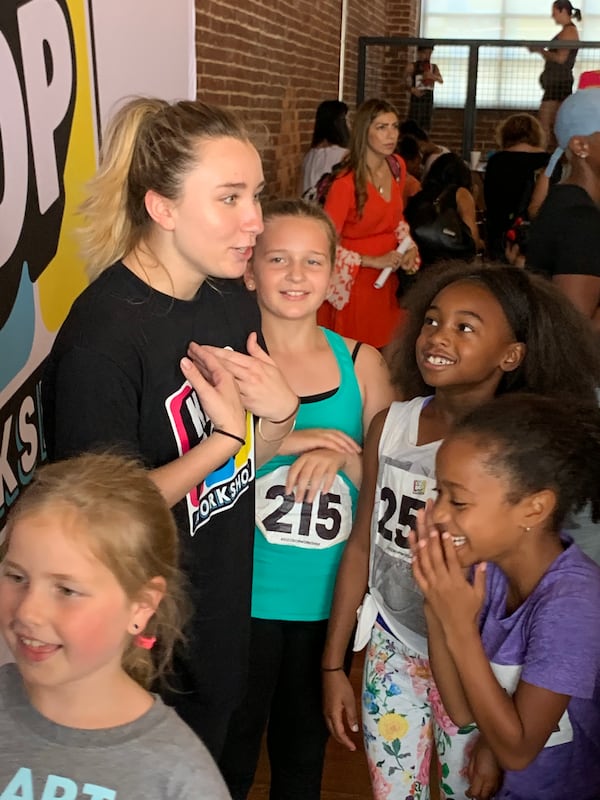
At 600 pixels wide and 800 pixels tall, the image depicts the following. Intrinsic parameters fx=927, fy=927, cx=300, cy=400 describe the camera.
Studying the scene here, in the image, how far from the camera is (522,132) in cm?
617

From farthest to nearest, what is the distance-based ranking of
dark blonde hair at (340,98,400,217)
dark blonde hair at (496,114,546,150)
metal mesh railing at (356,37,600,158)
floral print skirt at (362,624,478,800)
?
metal mesh railing at (356,37,600,158), dark blonde hair at (496,114,546,150), dark blonde hair at (340,98,400,217), floral print skirt at (362,624,478,800)

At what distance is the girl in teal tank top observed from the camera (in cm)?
189

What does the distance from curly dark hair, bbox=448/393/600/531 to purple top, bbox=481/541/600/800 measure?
105 millimetres

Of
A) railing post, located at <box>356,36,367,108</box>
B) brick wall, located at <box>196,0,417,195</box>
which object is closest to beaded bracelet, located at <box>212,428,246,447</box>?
brick wall, located at <box>196,0,417,195</box>

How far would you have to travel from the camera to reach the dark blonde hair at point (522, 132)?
20.2ft

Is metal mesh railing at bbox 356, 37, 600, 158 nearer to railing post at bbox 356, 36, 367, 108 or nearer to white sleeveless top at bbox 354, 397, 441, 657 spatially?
railing post at bbox 356, 36, 367, 108

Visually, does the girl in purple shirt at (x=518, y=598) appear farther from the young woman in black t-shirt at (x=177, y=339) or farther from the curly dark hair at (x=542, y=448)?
the young woman in black t-shirt at (x=177, y=339)

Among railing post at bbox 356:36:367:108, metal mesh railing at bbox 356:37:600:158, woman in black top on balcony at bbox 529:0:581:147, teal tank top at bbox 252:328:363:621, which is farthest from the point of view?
metal mesh railing at bbox 356:37:600:158

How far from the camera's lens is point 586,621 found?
4.79ft

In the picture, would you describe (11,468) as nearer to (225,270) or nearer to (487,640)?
(225,270)

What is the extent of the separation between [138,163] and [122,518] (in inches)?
23.2

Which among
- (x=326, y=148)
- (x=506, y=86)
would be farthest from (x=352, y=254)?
(x=506, y=86)

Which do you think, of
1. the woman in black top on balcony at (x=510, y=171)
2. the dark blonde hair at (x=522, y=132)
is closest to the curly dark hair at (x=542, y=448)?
the woman in black top on balcony at (x=510, y=171)

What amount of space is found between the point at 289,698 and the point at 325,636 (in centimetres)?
16
